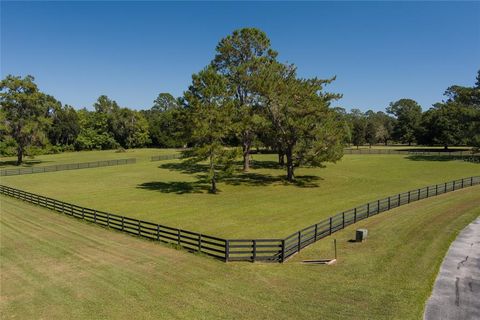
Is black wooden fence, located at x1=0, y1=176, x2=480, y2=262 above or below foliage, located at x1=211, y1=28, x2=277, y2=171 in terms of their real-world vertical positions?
below

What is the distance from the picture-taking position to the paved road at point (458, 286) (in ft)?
40.5

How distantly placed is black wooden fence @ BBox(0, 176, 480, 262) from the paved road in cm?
683

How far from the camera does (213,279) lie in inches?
642

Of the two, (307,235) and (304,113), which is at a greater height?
(304,113)

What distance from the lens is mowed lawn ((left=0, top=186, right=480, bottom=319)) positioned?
13.3m

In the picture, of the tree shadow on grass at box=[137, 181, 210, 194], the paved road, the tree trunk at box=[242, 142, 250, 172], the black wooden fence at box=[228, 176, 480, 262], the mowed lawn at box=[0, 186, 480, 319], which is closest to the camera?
the paved road

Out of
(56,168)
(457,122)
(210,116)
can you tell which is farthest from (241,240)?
(457,122)

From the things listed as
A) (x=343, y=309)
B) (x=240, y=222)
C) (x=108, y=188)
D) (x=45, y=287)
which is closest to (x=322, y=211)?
(x=240, y=222)

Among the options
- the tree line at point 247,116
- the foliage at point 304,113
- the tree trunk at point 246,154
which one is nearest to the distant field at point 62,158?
the tree line at point 247,116

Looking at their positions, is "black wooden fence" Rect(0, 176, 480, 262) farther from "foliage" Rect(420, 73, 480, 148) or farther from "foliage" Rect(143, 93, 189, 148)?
"foliage" Rect(420, 73, 480, 148)

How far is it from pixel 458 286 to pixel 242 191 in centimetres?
2935

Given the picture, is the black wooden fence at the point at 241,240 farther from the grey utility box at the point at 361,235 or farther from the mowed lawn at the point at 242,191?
the mowed lawn at the point at 242,191

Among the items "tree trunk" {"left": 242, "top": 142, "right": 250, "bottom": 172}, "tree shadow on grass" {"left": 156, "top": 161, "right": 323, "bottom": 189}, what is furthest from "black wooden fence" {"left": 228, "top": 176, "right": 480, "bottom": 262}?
"tree trunk" {"left": 242, "top": 142, "right": 250, "bottom": 172}

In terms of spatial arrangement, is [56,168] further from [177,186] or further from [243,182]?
[243,182]
